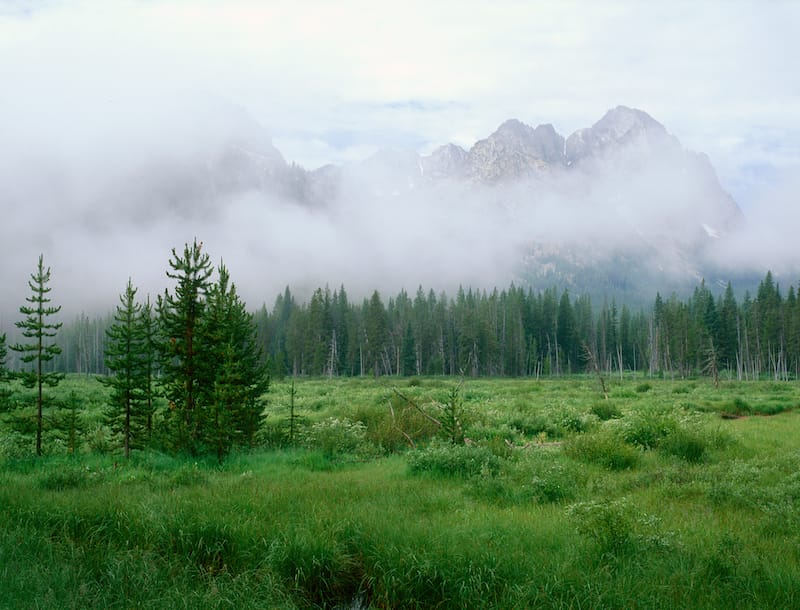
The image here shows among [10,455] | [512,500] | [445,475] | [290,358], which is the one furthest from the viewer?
[290,358]

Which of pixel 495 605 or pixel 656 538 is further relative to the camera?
pixel 656 538

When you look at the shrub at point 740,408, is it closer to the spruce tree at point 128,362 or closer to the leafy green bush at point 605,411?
the leafy green bush at point 605,411

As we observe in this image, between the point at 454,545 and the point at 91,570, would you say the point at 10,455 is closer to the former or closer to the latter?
the point at 91,570

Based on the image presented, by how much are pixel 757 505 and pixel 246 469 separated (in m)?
10.7

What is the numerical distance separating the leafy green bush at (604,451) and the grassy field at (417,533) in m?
0.07

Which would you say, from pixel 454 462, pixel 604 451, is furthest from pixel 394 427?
pixel 604 451

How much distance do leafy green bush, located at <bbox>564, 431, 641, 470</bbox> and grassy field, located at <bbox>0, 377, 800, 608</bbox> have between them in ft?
0.23

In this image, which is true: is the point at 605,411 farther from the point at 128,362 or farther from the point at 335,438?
the point at 128,362

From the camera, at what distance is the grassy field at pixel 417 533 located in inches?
257

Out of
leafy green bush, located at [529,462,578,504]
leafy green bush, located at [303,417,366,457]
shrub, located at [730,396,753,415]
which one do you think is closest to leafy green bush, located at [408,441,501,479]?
leafy green bush, located at [529,462,578,504]

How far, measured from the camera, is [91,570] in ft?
23.3

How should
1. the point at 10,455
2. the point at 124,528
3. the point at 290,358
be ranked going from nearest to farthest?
the point at 124,528 < the point at 10,455 < the point at 290,358

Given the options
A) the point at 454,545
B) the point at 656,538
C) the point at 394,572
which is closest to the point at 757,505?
the point at 656,538

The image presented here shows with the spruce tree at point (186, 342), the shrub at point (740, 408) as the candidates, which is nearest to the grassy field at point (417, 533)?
the spruce tree at point (186, 342)
